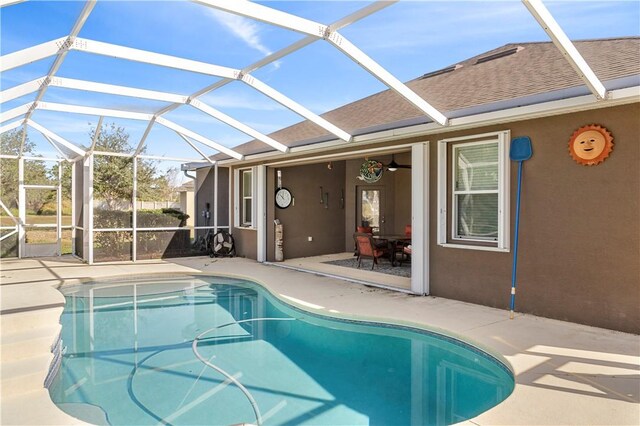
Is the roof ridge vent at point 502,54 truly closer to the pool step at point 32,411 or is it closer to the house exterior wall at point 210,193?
the house exterior wall at point 210,193

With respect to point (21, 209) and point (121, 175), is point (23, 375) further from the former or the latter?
point (121, 175)

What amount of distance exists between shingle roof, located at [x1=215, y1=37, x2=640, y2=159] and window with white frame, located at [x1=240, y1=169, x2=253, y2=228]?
6.95 feet

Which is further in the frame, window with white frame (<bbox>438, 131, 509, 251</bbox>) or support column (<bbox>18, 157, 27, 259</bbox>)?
support column (<bbox>18, 157, 27, 259</bbox>)

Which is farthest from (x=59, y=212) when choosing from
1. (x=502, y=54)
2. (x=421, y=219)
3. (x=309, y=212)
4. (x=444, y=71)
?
(x=502, y=54)

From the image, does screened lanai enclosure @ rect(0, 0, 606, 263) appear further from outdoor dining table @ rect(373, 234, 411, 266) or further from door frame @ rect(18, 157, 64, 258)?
outdoor dining table @ rect(373, 234, 411, 266)

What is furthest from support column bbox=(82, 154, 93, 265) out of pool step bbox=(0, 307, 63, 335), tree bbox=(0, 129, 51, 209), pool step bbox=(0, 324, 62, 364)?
pool step bbox=(0, 324, 62, 364)

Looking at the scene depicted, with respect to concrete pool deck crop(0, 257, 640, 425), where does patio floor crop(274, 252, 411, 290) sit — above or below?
above

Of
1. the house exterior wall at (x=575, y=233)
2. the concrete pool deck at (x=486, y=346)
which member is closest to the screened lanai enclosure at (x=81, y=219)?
the concrete pool deck at (x=486, y=346)

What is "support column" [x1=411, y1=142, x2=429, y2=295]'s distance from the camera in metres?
6.91

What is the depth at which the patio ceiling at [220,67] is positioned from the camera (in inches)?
163

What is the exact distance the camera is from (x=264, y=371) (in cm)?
446

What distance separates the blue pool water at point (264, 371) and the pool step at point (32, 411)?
12.5 inches

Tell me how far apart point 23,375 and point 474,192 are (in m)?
6.23

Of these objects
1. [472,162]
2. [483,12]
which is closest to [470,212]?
[472,162]
